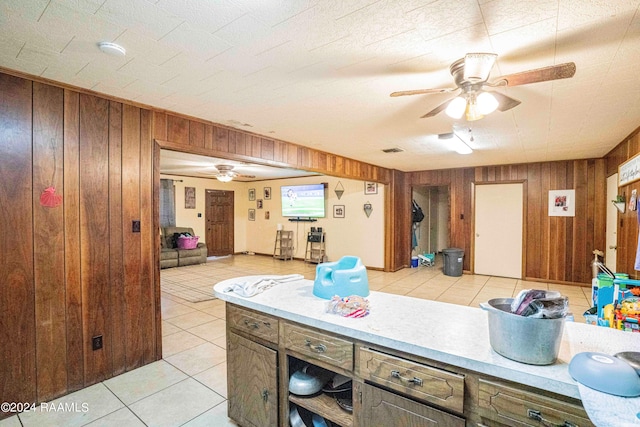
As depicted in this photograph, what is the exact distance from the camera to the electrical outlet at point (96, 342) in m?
2.48

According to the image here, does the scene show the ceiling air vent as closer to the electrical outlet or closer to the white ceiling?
the white ceiling

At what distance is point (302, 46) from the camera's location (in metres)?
1.78

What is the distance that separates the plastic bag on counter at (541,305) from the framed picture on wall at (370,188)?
617cm

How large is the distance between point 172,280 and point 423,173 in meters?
6.01

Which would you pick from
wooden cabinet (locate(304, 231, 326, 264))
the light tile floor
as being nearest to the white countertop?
the light tile floor

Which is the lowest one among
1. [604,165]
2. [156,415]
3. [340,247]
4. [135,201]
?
[156,415]

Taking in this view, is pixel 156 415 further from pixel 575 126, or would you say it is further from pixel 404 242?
pixel 404 242

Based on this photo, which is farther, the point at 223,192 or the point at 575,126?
the point at 223,192

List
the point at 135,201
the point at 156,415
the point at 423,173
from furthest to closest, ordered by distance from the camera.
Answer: the point at 423,173, the point at 135,201, the point at 156,415

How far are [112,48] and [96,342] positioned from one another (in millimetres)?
2226

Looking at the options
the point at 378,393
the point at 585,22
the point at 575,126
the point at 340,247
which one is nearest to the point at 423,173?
the point at 340,247

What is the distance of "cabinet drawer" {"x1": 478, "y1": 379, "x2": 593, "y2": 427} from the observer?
0.97 meters

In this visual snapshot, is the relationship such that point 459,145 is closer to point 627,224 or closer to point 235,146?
point 627,224

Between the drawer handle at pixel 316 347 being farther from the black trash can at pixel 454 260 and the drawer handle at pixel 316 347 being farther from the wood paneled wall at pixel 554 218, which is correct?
the wood paneled wall at pixel 554 218
